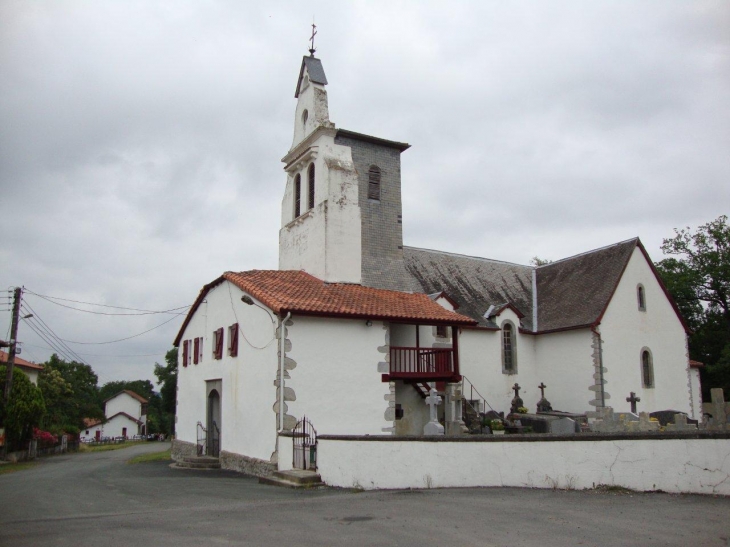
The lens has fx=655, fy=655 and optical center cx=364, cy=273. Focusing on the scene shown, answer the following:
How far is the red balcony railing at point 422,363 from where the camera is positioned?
68.5ft

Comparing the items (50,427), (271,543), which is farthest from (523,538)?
(50,427)

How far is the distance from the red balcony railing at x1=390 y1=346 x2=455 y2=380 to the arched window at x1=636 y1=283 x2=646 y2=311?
11.4m

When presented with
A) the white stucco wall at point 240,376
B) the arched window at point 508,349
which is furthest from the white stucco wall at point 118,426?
the arched window at point 508,349

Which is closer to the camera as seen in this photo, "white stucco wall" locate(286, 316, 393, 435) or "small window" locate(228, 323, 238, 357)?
"white stucco wall" locate(286, 316, 393, 435)

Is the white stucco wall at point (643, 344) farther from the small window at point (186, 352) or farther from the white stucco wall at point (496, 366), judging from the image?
the small window at point (186, 352)

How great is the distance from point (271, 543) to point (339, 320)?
1157 cm

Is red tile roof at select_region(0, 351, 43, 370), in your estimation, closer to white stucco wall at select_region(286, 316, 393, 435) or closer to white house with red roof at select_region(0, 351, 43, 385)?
white house with red roof at select_region(0, 351, 43, 385)

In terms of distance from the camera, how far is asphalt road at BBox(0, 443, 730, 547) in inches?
320

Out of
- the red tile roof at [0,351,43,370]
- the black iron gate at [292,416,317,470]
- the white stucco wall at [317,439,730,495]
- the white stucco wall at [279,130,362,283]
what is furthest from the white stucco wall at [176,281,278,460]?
the red tile roof at [0,351,43,370]

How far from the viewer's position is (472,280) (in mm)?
30234

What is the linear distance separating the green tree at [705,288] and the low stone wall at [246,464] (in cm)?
2904

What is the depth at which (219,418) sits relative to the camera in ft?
74.3

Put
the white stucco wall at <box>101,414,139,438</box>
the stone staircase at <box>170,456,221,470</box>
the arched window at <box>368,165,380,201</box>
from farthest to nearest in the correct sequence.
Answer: the white stucco wall at <box>101,414,139,438</box>, the arched window at <box>368,165,380,201</box>, the stone staircase at <box>170,456,221,470</box>

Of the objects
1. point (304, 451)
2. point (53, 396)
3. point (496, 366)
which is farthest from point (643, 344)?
point (53, 396)
